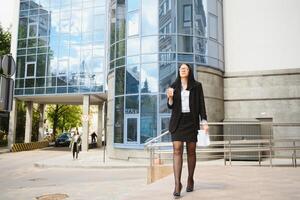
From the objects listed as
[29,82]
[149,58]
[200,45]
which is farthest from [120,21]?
[29,82]

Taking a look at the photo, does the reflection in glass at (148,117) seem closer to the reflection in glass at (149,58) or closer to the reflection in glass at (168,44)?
the reflection in glass at (149,58)

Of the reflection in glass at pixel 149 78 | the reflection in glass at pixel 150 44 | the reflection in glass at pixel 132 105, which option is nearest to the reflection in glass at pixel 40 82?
the reflection in glass at pixel 132 105

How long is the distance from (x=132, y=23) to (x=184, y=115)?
1696cm

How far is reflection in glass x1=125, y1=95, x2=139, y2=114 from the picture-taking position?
19.8 metres

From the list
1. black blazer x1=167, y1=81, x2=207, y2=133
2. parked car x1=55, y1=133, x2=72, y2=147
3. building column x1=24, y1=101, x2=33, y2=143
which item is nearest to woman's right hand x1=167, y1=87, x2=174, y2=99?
black blazer x1=167, y1=81, x2=207, y2=133

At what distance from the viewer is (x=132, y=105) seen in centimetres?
2002

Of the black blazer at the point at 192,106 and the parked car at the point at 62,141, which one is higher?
the black blazer at the point at 192,106

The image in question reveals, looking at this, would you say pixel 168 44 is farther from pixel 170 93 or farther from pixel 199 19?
pixel 170 93

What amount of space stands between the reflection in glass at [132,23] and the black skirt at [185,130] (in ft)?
53.7

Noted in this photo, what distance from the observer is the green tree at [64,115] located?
49.3 metres

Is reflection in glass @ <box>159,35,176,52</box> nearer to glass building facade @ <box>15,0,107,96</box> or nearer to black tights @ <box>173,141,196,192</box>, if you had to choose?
glass building facade @ <box>15,0,107,96</box>

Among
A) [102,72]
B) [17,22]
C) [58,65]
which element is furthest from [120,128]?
[17,22]

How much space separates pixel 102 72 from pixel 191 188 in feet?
85.1

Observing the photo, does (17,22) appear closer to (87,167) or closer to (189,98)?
(87,167)
